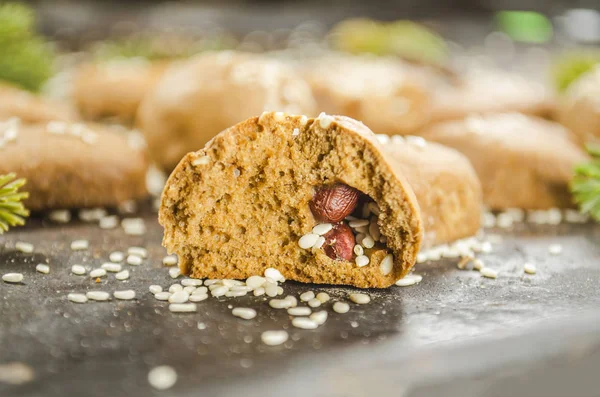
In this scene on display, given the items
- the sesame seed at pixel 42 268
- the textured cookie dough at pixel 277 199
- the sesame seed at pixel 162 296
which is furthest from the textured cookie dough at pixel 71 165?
the sesame seed at pixel 162 296

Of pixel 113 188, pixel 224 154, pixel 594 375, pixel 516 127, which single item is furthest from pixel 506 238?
pixel 113 188

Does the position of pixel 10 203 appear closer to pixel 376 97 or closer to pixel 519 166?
pixel 519 166

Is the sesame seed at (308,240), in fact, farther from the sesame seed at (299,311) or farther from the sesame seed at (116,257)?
the sesame seed at (116,257)

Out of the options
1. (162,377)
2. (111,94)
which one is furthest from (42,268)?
(111,94)

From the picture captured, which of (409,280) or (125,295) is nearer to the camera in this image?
(125,295)

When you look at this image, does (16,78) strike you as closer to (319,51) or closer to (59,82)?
(59,82)

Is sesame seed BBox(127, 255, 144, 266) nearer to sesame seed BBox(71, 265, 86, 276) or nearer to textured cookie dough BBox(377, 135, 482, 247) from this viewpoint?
sesame seed BBox(71, 265, 86, 276)

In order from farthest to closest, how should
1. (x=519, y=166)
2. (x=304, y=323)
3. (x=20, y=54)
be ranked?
(x=20, y=54)
(x=519, y=166)
(x=304, y=323)
